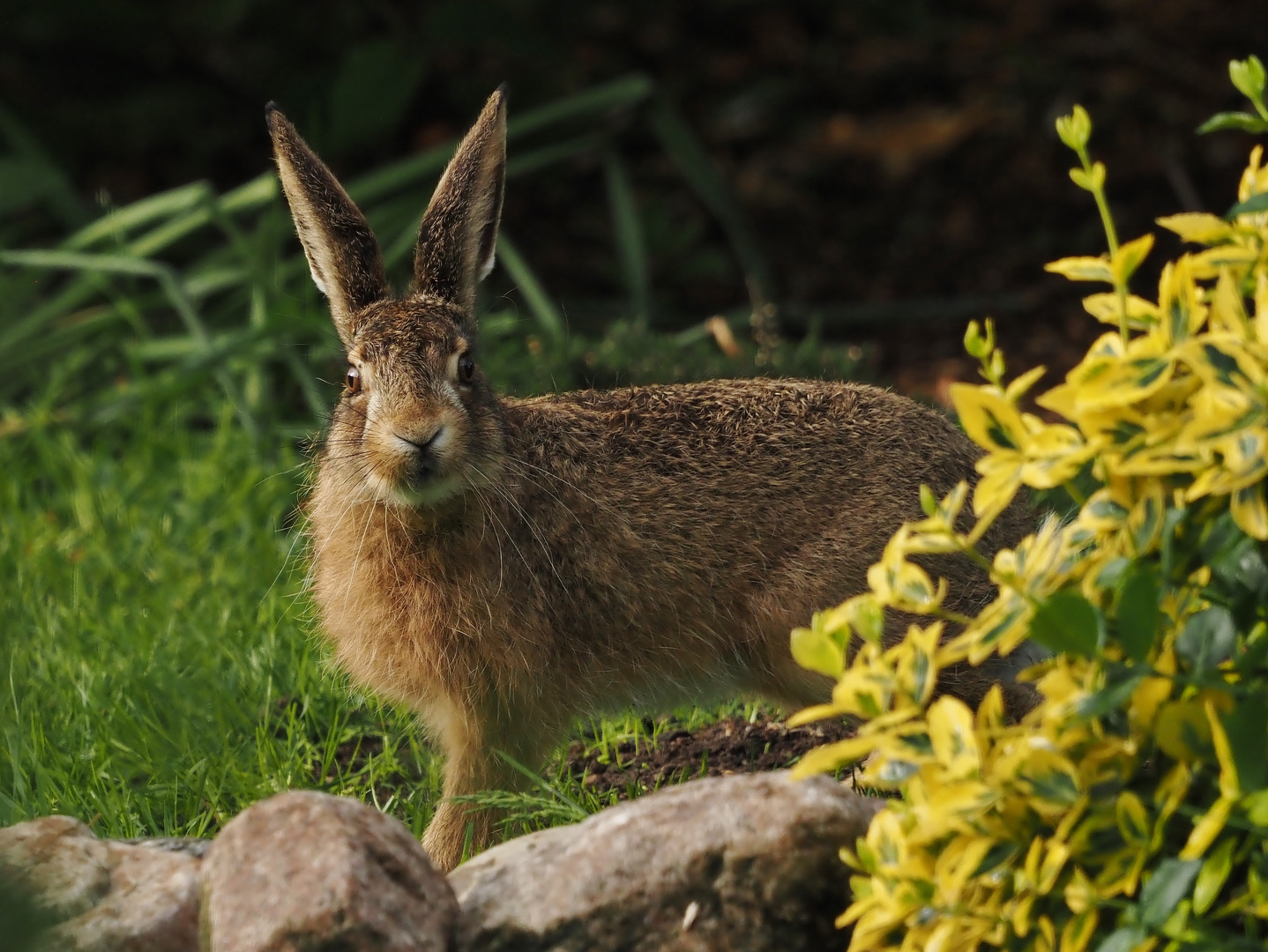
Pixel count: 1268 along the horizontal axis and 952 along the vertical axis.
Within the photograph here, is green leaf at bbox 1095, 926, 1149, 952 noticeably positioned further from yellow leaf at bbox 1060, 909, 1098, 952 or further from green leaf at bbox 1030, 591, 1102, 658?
green leaf at bbox 1030, 591, 1102, 658

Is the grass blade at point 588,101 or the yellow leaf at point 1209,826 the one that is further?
the grass blade at point 588,101

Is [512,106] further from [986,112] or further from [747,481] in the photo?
[747,481]

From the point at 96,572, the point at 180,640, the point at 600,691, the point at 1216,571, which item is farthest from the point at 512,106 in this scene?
the point at 1216,571

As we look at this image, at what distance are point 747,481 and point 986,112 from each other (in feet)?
18.1

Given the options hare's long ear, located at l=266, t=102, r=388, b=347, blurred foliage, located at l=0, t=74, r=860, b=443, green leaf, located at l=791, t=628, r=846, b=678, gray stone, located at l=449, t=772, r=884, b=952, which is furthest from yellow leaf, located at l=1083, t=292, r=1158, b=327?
blurred foliage, located at l=0, t=74, r=860, b=443

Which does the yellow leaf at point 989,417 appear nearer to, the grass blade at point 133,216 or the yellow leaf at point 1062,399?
the yellow leaf at point 1062,399

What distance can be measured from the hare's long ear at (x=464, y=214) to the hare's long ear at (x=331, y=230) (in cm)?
12

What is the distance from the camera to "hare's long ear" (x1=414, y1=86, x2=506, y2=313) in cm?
387

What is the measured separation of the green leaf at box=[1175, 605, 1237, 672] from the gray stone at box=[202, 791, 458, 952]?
116 cm

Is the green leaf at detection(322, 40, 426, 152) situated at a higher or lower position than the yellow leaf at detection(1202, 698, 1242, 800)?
higher

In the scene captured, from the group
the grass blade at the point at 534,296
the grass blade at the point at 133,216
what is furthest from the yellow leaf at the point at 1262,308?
the grass blade at the point at 133,216

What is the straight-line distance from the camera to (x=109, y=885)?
8.39 ft

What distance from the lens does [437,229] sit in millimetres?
3879

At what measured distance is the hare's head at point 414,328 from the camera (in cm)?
343
